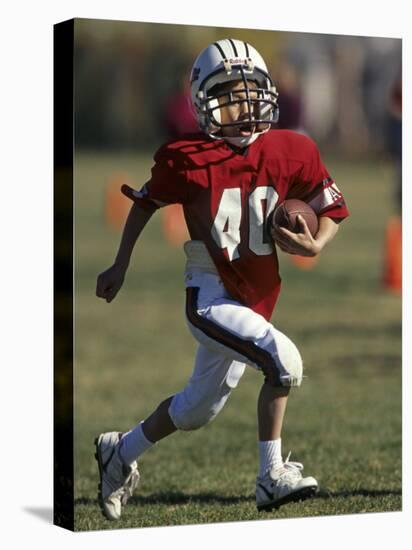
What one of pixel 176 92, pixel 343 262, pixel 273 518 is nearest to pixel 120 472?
pixel 273 518

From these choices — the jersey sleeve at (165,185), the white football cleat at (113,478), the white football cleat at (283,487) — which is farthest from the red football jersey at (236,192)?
the white football cleat at (113,478)

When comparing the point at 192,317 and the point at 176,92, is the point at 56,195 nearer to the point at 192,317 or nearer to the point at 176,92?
the point at 192,317

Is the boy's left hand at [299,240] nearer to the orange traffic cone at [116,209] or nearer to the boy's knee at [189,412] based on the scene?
the boy's knee at [189,412]

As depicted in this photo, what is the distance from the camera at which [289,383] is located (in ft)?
19.4

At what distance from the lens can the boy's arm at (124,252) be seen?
19.6ft

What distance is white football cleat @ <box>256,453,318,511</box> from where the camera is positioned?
19.7 feet

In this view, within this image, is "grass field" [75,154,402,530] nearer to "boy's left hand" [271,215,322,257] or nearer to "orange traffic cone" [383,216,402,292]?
"orange traffic cone" [383,216,402,292]

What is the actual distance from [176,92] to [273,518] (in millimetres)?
28968

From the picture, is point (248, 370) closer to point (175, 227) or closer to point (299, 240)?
point (299, 240)

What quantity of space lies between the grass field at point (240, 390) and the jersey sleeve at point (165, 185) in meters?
1.34

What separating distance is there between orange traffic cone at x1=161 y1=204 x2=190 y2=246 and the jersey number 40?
1225 cm

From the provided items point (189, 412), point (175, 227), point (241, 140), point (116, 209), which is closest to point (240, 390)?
point (189, 412)

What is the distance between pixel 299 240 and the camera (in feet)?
19.4

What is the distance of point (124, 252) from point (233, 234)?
454 millimetres
